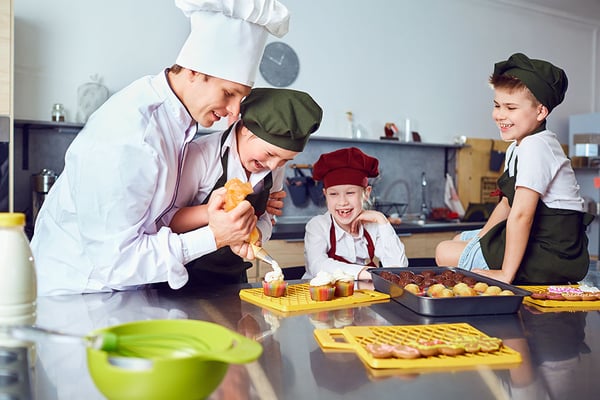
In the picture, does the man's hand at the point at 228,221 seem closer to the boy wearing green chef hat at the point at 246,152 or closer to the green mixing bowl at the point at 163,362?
the boy wearing green chef hat at the point at 246,152

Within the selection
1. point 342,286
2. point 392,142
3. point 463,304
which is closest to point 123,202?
point 342,286

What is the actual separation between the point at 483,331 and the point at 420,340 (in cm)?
21

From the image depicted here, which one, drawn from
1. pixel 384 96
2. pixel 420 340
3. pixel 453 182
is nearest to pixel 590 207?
pixel 453 182

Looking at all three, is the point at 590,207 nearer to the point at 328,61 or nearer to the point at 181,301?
the point at 328,61

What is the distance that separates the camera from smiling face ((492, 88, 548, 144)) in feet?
5.98

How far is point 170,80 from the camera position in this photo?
1433 mm

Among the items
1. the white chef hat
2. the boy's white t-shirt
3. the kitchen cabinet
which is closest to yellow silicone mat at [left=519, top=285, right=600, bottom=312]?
the boy's white t-shirt

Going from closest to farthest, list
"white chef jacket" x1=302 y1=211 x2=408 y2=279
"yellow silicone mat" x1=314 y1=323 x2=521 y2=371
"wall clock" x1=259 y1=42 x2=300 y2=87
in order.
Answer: "yellow silicone mat" x1=314 y1=323 x2=521 y2=371 → "white chef jacket" x1=302 y1=211 x2=408 y2=279 → "wall clock" x1=259 y1=42 x2=300 y2=87

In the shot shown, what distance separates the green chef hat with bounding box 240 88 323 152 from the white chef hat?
0.08 metres

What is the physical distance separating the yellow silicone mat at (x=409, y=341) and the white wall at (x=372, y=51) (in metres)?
2.92

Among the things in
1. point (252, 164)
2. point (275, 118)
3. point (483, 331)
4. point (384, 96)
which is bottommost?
point (483, 331)

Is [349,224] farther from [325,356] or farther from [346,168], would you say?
[325,356]

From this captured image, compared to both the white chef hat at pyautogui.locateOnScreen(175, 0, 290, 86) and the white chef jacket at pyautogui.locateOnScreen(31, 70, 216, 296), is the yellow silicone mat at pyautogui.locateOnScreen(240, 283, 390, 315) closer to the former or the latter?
the white chef jacket at pyautogui.locateOnScreen(31, 70, 216, 296)

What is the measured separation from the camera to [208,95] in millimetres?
1408
